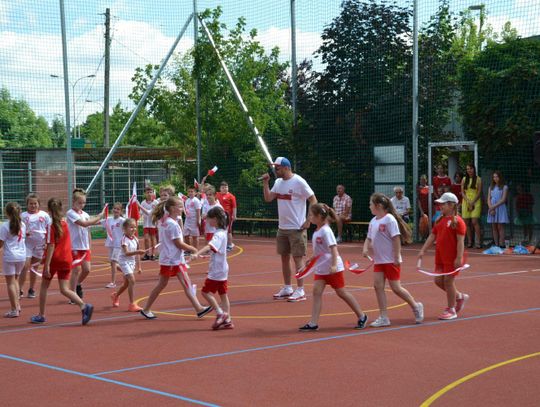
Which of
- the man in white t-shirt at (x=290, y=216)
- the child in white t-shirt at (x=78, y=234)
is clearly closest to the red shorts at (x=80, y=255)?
the child in white t-shirt at (x=78, y=234)

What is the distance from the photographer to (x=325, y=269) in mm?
10430

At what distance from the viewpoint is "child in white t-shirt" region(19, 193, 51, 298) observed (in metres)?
13.0

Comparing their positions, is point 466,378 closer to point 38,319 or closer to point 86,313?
point 86,313

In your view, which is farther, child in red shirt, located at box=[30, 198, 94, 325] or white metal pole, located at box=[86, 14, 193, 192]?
white metal pole, located at box=[86, 14, 193, 192]

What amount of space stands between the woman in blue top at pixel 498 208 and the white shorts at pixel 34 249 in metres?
11.7

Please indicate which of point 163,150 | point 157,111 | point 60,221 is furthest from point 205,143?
point 60,221

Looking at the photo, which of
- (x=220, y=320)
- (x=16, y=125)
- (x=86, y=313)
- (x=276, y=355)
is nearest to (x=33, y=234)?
(x=86, y=313)

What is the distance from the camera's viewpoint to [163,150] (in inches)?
1409

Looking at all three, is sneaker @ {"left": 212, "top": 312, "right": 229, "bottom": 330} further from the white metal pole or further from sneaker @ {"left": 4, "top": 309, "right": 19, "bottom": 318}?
the white metal pole

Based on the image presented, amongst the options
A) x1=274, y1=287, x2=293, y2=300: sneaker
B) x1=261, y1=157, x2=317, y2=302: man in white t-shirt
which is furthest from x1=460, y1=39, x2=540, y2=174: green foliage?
x1=274, y1=287, x2=293, y2=300: sneaker

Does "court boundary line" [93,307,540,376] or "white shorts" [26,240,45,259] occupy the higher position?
"white shorts" [26,240,45,259]

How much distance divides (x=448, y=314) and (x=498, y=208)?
35.1 feet

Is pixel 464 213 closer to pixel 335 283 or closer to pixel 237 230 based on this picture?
pixel 237 230

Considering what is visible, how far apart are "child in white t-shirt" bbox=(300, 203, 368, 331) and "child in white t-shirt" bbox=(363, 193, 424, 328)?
0.39 meters
